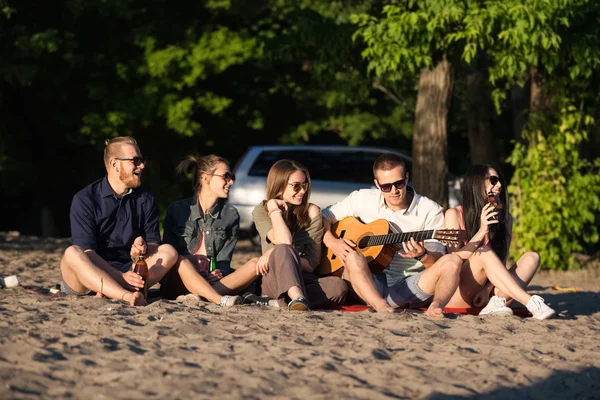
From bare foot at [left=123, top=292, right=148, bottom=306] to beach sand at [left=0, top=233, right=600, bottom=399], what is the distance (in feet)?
0.23

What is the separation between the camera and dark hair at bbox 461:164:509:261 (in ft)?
23.8

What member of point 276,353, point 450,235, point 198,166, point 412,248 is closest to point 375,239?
point 412,248

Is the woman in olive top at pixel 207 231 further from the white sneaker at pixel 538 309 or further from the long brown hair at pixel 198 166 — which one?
the white sneaker at pixel 538 309

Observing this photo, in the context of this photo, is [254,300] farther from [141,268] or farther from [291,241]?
[141,268]

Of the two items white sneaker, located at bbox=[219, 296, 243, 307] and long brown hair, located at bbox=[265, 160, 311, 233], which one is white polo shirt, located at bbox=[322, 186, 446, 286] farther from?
white sneaker, located at bbox=[219, 296, 243, 307]

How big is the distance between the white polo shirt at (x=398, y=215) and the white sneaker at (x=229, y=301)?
3.13 feet

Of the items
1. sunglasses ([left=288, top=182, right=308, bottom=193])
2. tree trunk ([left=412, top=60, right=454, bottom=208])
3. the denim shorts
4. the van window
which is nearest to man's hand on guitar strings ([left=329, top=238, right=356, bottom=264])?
sunglasses ([left=288, top=182, right=308, bottom=193])

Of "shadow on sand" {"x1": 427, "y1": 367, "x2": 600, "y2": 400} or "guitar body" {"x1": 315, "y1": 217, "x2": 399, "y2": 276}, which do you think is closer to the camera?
"shadow on sand" {"x1": 427, "y1": 367, "x2": 600, "y2": 400}

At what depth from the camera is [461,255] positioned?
24.1 ft

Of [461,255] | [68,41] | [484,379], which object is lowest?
[484,379]

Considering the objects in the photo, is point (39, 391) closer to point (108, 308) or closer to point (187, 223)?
point (108, 308)

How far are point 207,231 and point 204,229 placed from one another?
4 centimetres

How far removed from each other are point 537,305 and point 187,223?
2650 mm

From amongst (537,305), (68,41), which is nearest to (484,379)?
A: (537,305)
